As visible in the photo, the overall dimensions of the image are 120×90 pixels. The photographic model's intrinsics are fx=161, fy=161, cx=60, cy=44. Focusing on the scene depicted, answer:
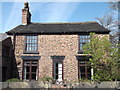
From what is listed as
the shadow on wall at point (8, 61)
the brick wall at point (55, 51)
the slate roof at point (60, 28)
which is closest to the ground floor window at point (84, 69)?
the brick wall at point (55, 51)

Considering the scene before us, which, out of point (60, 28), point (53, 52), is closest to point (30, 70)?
point (53, 52)

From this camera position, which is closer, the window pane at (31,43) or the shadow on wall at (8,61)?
the shadow on wall at (8,61)

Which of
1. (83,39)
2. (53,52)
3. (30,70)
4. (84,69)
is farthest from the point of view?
(83,39)

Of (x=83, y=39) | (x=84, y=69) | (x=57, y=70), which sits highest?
(x=83, y=39)

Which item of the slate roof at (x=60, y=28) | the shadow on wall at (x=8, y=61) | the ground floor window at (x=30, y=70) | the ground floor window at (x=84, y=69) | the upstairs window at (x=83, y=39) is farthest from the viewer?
the slate roof at (x=60, y=28)

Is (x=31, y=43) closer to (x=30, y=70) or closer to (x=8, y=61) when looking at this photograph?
(x=30, y=70)

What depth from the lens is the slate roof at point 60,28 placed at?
19266mm

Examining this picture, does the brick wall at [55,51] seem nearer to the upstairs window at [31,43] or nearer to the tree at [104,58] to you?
the upstairs window at [31,43]

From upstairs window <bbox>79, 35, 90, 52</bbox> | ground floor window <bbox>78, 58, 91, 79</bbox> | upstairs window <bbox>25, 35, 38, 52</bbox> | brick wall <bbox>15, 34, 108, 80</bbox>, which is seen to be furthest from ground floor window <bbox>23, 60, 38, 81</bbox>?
upstairs window <bbox>79, 35, 90, 52</bbox>

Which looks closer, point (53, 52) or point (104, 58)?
point (104, 58)

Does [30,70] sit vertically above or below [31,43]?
below

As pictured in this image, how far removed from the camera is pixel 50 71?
736 inches

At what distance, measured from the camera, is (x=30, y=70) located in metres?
18.8

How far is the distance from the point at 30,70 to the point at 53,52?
341 cm
